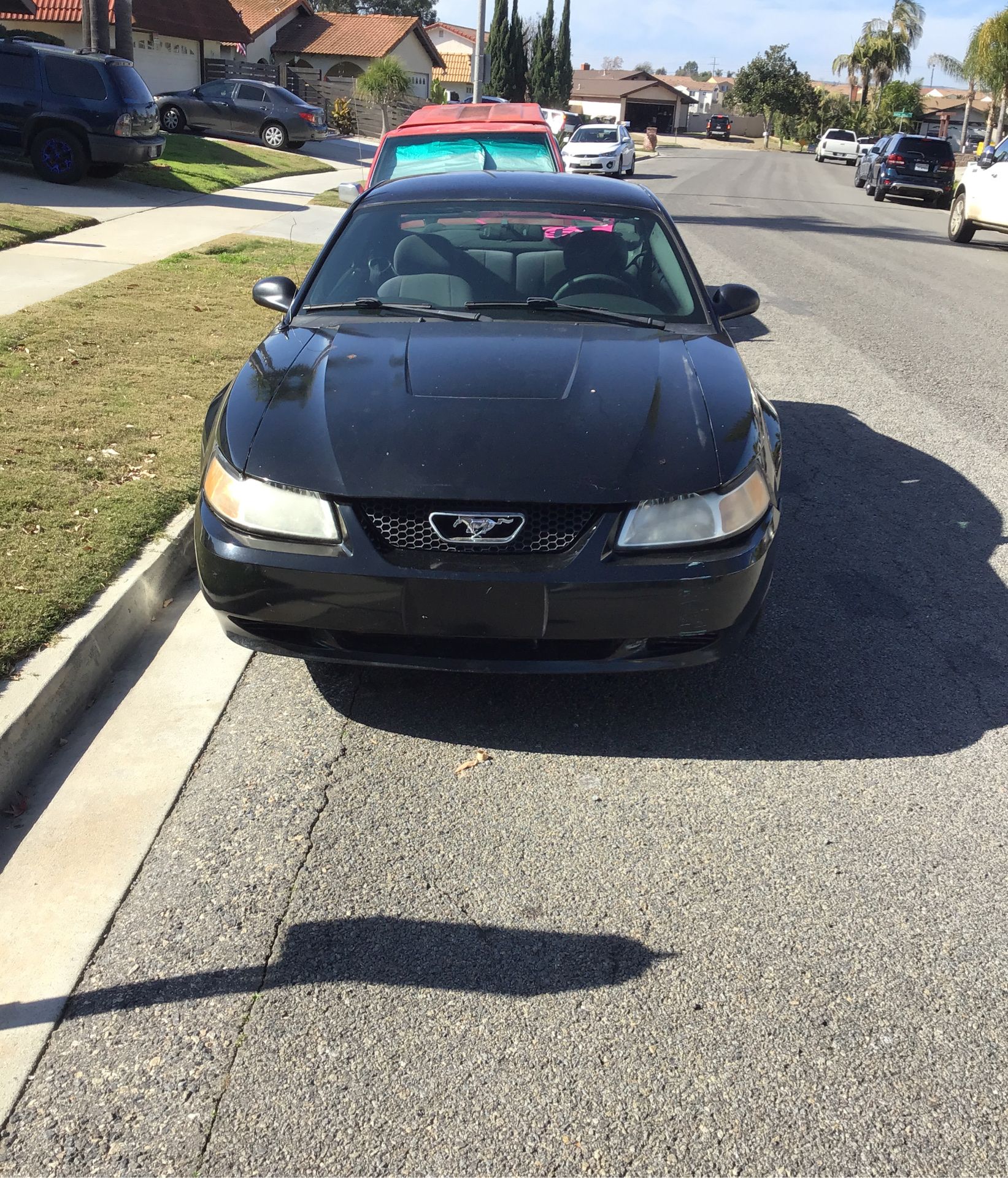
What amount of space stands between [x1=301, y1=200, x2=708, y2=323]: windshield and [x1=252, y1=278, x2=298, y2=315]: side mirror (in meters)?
0.15

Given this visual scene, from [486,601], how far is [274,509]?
2.27ft

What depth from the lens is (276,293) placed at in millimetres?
4781

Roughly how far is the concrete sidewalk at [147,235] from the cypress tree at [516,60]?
145 feet

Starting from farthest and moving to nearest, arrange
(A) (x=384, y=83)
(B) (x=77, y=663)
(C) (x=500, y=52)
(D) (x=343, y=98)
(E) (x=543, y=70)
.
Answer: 1. (E) (x=543, y=70)
2. (C) (x=500, y=52)
3. (D) (x=343, y=98)
4. (A) (x=384, y=83)
5. (B) (x=77, y=663)

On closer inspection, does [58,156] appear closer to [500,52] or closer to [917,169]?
[917,169]

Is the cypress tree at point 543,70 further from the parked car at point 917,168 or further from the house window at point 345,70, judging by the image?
the parked car at point 917,168

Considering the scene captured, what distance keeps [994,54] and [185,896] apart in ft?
215

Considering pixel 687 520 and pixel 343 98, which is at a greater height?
pixel 343 98

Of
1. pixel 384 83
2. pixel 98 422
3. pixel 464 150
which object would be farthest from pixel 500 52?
pixel 98 422

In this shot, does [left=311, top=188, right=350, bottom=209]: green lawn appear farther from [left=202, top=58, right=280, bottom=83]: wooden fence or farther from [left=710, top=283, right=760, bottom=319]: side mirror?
[left=202, top=58, right=280, bottom=83]: wooden fence

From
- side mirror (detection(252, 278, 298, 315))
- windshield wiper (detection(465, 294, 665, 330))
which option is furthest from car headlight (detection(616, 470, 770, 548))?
side mirror (detection(252, 278, 298, 315))

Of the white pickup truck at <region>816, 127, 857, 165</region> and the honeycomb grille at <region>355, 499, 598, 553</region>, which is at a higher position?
the honeycomb grille at <region>355, 499, 598, 553</region>

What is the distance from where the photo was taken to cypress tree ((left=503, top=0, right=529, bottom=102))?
59000mm

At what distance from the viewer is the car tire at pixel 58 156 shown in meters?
15.3
